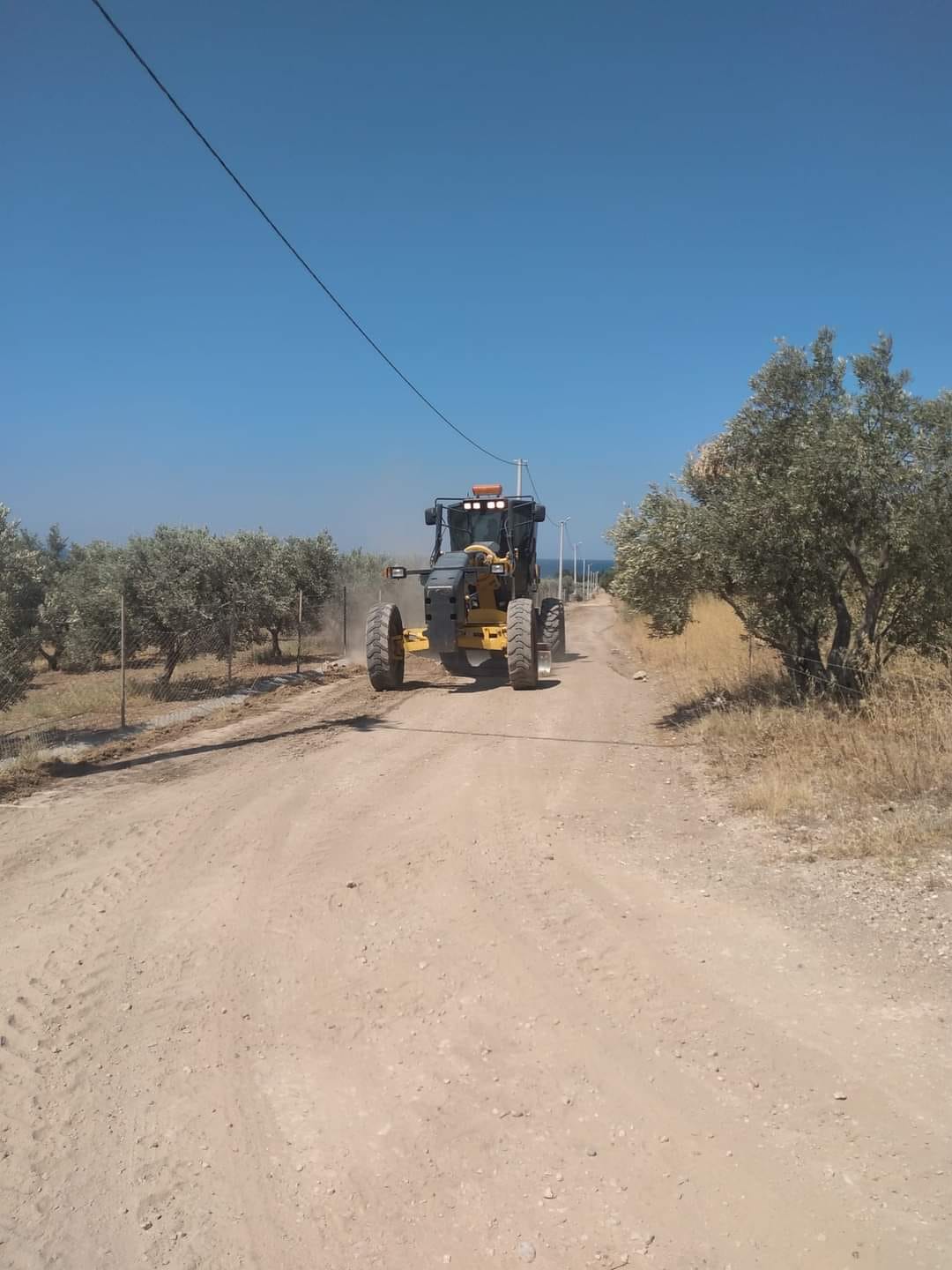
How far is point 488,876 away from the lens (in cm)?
571

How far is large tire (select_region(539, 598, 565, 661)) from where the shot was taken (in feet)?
56.6

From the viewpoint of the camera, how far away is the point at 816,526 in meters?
8.98

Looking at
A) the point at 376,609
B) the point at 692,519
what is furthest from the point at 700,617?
the point at 692,519

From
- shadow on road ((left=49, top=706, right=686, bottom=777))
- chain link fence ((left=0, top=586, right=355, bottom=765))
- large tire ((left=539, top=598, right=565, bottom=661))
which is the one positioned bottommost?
shadow on road ((left=49, top=706, right=686, bottom=777))

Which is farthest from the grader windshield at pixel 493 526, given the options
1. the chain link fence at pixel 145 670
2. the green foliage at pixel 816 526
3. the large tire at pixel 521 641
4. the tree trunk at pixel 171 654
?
the tree trunk at pixel 171 654

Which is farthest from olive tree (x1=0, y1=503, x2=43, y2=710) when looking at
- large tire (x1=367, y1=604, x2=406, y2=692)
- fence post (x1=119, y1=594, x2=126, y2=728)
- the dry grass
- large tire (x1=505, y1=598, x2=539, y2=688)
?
the dry grass

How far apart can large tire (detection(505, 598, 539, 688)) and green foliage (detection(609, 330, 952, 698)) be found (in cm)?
282

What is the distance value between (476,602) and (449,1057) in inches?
448

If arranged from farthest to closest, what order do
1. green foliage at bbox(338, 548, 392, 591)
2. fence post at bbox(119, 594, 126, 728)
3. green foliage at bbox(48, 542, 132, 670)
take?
green foliage at bbox(338, 548, 392, 591)
green foliage at bbox(48, 542, 132, 670)
fence post at bbox(119, 594, 126, 728)

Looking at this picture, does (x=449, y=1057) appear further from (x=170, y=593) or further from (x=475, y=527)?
(x=170, y=593)

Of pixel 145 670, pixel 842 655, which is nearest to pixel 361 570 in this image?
pixel 145 670

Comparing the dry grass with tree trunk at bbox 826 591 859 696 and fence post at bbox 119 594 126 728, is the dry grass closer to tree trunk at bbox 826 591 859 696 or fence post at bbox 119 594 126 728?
tree trunk at bbox 826 591 859 696

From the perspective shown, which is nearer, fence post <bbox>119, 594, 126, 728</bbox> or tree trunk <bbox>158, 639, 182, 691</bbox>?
fence post <bbox>119, 594, 126, 728</bbox>

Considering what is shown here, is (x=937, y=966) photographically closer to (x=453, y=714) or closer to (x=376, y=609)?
(x=453, y=714)
